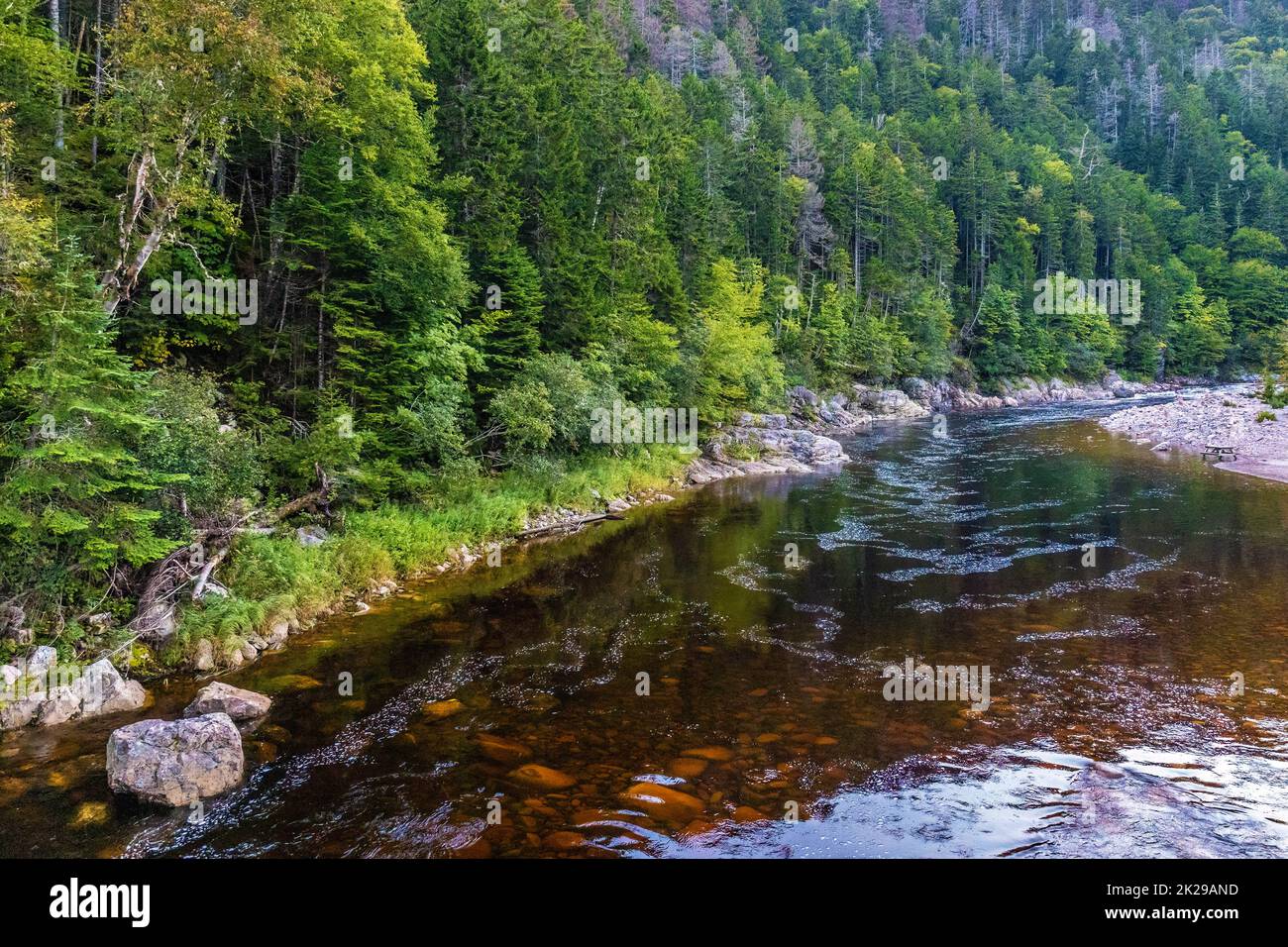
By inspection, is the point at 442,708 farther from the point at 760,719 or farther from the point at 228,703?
the point at 760,719

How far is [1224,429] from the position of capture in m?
36.6

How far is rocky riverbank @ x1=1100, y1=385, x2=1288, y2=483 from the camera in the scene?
102 feet

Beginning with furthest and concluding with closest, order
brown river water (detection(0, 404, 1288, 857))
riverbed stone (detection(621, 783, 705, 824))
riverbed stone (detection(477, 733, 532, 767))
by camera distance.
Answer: riverbed stone (detection(477, 733, 532, 767))
riverbed stone (detection(621, 783, 705, 824))
brown river water (detection(0, 404, 1288, 857))

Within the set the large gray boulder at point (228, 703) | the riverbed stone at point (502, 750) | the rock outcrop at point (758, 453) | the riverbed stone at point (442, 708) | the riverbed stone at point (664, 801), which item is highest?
the rock outcrop at point (758, 453)

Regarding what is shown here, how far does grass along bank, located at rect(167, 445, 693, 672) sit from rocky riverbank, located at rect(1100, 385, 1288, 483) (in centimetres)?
2698

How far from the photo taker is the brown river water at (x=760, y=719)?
24.5 feet

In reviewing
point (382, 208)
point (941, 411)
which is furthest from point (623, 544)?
point (941, 411)

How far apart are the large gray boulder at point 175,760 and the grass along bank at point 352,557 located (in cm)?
332

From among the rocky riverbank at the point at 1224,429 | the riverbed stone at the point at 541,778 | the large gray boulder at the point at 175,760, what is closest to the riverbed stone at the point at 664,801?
the riverbed stone at the point at 541,778

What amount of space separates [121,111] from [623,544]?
47.3ft

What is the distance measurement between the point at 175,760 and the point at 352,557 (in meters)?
7.84

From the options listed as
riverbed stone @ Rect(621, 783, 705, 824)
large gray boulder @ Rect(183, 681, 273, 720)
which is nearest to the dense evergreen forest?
large gray boulder @ Rect(183, 681, 273, 720)

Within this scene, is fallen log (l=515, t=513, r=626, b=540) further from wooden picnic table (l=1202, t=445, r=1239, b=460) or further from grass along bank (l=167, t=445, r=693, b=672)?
wooden picnic table (l=1202, t=445, r=1239, b=460)

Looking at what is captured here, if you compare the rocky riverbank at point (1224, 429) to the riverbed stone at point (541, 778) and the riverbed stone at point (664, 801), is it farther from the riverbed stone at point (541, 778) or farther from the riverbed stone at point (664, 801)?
the riverbed stone at point (541, 778)
